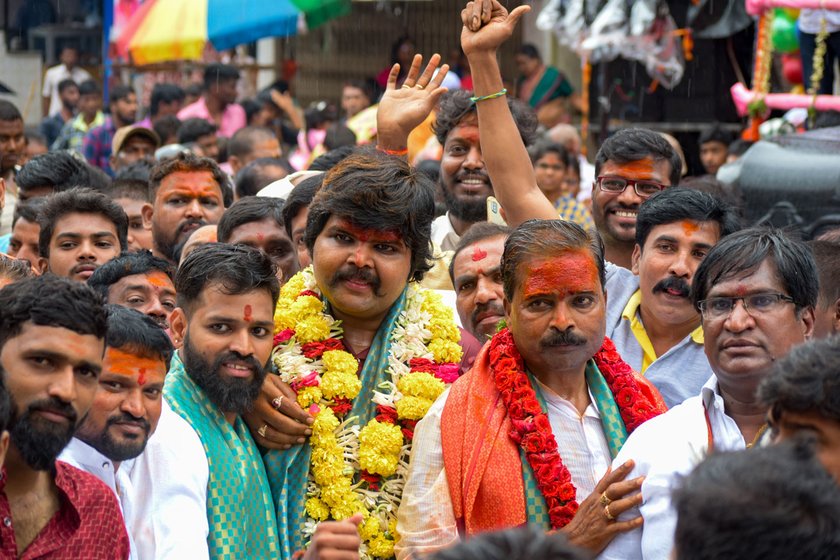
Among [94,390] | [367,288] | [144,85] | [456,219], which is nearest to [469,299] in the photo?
[367,288]

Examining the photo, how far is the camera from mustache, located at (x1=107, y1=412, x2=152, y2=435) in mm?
3529

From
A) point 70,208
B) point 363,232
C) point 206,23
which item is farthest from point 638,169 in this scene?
point 206,23

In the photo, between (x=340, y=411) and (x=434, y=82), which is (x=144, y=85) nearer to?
(x=434, y=82)

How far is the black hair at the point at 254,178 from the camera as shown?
24.2ft

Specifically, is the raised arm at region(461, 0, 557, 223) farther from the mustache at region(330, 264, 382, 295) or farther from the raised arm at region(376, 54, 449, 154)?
the mustache at region(330, 264, 382, 295)

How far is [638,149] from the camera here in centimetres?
541

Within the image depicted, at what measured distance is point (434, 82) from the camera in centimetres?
512

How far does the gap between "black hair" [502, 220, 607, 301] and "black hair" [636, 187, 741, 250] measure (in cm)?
86

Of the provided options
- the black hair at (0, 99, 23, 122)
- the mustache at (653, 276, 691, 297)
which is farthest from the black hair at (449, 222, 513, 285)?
the black hair at (0, 99, 23, 122)

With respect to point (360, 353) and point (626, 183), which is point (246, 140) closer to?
point (626, 183)

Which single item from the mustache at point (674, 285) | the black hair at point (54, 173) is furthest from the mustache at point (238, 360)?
the black hair at point (54, 173)

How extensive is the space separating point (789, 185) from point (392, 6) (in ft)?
32.1

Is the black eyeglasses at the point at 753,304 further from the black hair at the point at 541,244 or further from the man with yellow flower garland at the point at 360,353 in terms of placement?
the man with yellow flower garland at the point at 360,353

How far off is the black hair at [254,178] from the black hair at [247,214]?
77.9 inches
